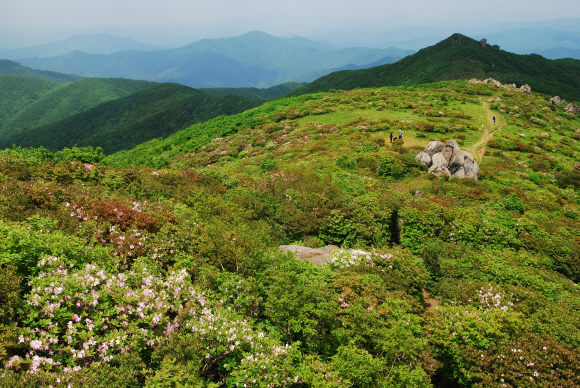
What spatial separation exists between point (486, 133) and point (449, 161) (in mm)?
15692

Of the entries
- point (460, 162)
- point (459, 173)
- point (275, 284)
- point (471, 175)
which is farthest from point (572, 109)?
point (275, 284)

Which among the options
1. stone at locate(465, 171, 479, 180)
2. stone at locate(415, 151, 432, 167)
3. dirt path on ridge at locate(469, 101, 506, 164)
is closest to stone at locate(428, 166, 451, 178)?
stone at locate(415, 151, 432, 167)

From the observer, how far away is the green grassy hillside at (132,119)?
413 ft

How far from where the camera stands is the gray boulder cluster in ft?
75.2

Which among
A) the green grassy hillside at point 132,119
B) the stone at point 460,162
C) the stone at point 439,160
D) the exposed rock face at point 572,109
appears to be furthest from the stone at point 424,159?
the green grassy hillside at point 132,119

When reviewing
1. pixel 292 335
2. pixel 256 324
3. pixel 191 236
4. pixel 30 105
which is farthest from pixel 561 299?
pixel 30 105

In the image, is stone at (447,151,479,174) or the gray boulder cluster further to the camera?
stone at (447,151,479,174)

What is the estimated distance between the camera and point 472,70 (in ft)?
313

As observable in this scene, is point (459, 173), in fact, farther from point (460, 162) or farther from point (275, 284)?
point (275, 284)

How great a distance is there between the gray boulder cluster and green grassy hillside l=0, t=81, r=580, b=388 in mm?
4634

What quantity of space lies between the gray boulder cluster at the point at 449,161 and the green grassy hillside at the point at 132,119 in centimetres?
11510

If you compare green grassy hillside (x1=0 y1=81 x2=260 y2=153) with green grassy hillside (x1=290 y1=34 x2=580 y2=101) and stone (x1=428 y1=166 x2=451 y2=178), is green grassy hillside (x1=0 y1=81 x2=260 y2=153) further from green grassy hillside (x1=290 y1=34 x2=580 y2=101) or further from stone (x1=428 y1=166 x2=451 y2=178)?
stone (x1=428 y1=166 x2=451 y2=178)

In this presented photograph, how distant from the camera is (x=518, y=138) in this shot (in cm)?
3356

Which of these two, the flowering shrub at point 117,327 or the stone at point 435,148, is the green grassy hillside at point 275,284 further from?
the stone at point 435,148
